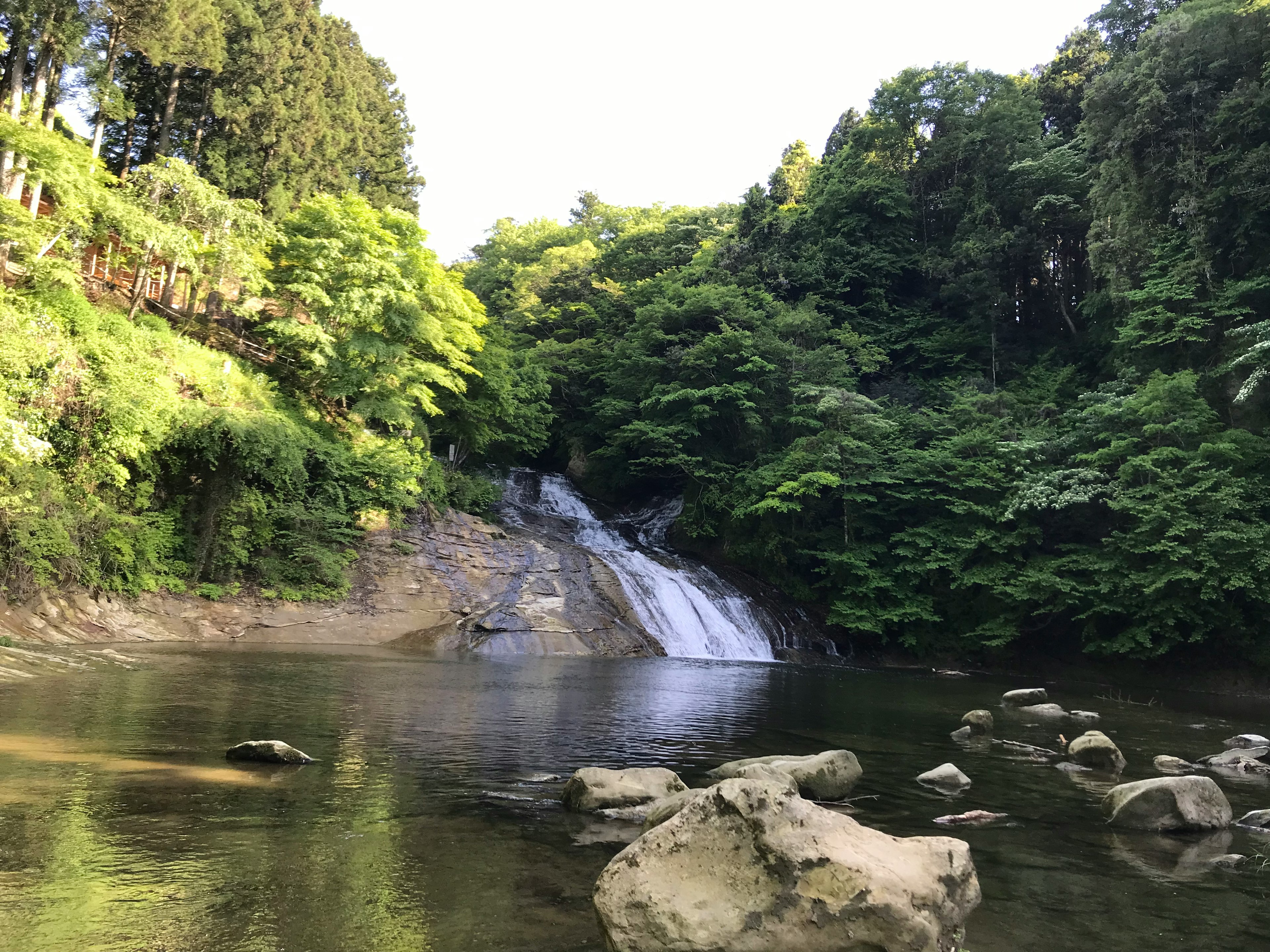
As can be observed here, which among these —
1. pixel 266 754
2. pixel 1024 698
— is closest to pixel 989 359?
pixel 1024 698

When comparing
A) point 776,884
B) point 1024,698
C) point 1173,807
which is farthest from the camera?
point 1024,698

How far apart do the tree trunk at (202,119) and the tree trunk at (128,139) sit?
1.84 metres

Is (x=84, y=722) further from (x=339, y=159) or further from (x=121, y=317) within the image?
(x=339, y=159)

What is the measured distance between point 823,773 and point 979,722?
6037mm

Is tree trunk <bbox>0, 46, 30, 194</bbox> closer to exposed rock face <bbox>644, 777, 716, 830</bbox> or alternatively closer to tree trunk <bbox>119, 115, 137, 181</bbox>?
tree trunk <bbox>119, 115, 137, 181</bbox>

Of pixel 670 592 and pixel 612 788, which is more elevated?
pixel 670 592

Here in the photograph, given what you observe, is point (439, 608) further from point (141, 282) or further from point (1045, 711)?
point (1045, 711)

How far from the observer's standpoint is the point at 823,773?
7.04m

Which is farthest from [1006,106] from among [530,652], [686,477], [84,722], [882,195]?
[84,722]

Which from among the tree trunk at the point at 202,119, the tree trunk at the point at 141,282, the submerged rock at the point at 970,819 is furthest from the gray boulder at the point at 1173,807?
the tree trunk at the point at 202,119

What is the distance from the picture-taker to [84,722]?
26.2 ft

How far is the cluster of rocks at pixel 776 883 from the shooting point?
142 inches

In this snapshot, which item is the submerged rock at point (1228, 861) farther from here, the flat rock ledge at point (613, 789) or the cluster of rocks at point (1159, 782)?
the flat rock ledge at point (613, 789)

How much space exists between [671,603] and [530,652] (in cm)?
499
